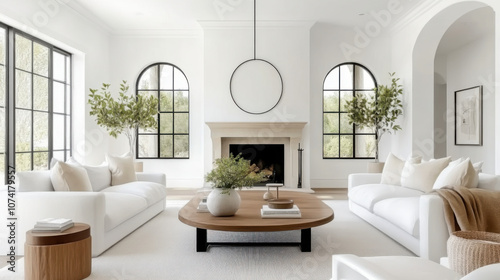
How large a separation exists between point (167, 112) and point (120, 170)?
9.23 ft

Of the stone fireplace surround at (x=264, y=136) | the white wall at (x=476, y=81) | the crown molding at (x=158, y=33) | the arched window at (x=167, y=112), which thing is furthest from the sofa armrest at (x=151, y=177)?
the white wall at (x=476, y=81)

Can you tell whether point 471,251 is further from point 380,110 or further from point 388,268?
point 380,110

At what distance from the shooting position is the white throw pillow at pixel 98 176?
4352mm

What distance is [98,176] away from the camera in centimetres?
446

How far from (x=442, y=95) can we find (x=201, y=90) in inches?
229

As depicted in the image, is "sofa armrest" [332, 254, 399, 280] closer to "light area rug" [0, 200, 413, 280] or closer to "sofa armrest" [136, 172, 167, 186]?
"light area rug" [0, 200, 413, 280]

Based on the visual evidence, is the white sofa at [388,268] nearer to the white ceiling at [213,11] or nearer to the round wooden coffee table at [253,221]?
the round wooden coffee table at [253,221]

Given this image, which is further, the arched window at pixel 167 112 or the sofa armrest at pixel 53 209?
the arched window at pixel 167 112

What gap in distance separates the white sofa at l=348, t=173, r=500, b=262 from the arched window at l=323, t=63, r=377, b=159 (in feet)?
8.00

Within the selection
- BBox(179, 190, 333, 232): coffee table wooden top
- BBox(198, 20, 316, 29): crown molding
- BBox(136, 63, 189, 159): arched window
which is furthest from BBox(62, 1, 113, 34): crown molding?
BBox(179, 190, 333, 232): coffee table wooden top

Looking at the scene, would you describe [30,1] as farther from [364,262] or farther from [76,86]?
[364,262]

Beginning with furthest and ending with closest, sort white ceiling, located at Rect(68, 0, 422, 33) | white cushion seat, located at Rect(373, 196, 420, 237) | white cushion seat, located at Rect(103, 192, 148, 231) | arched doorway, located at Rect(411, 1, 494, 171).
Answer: arched doorway, located at Rect(411, 1, 494, 171)
white ceiling, located at Rect(68, 0, 422, 33)
white cushion seat, located at Rect(103, 192, 148, 231)
white cushion seat, located at Rect(373, 196, 420, 237)

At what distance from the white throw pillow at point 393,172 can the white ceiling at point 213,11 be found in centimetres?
258

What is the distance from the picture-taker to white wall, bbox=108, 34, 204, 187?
24.2 feet
